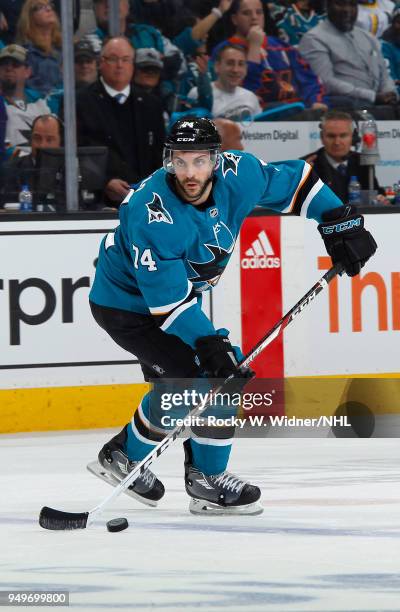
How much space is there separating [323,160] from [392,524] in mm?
2955

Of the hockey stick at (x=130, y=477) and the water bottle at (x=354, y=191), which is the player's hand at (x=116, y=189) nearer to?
the water bottle at (x=354, y=191)

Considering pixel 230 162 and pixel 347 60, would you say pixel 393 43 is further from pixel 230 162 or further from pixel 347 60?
pixel 230 162

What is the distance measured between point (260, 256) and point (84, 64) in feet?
3.70

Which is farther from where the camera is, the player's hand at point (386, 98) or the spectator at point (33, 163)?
the player's hand at point (386, 98)

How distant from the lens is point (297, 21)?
6.79 meters

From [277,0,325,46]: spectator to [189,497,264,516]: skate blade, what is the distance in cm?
341

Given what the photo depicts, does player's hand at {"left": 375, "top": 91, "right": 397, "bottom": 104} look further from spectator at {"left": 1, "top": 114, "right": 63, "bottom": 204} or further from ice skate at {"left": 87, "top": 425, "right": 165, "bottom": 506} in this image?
ice skate at {"left": 87, "top": 425, "right": 165, "bottom": 506}

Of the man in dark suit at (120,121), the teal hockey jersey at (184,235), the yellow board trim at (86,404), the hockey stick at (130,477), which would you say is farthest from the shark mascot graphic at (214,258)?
the man in dark suit at (120,121)

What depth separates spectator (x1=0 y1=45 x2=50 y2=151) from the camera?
576 cm

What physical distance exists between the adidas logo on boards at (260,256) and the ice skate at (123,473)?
2.18 metres

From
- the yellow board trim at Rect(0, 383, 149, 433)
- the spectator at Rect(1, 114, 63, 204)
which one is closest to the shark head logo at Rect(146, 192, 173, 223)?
the spectator at Rect(1, 114, 63, 204)

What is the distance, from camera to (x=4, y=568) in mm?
3025

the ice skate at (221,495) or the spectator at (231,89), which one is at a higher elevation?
the spectator at (231,89)

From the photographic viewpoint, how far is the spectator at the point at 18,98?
576 cm
